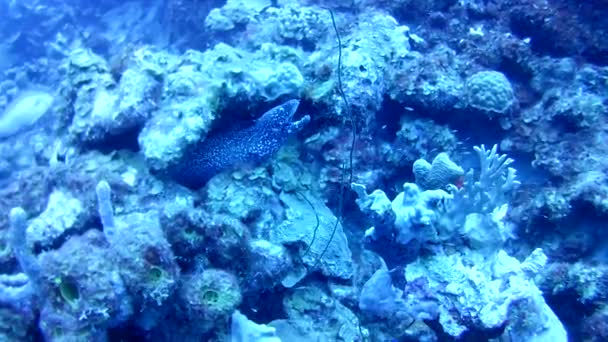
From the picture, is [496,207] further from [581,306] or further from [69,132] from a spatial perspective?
[69,132]

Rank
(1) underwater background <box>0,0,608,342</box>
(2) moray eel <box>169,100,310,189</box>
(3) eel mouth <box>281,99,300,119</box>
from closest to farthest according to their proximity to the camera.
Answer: (1) underwater background <box>0,0,608,342</box>
(2) moray eel <box>169,100,310,189</box>
(3) eel mouth <box>281,99,300,119</box>

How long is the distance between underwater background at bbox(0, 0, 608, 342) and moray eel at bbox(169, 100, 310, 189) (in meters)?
0.02

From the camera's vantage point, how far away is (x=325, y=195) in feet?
15.9

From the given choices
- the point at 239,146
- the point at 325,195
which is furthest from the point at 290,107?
the point at 325,195

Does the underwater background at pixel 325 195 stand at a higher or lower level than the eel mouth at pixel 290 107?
lower

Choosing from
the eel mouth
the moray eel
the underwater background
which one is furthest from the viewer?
the eel mouth

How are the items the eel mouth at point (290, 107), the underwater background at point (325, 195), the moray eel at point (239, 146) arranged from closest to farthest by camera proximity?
the underwater background at point (325, 195)
the moray eel at point (239, 146)
the eel mouth at point (290, 107)

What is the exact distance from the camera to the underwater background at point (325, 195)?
9.78 ft

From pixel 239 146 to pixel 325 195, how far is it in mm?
1098

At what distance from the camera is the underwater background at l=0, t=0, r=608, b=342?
298 cm

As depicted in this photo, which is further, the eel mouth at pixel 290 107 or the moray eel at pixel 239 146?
the eel mouth at pixel 290 107

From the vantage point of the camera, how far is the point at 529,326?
376 centimetres

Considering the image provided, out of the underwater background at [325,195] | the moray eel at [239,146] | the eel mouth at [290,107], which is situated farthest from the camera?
the eel mouth at [290,107]

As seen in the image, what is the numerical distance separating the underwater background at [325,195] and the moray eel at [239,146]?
0.02 m
